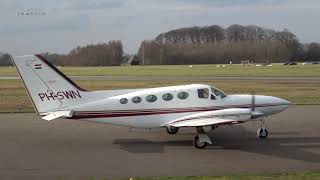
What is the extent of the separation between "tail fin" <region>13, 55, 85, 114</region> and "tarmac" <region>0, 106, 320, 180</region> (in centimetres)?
155

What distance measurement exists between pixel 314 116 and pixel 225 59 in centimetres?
16903

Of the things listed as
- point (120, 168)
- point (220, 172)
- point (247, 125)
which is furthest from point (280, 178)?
point (247, 125)

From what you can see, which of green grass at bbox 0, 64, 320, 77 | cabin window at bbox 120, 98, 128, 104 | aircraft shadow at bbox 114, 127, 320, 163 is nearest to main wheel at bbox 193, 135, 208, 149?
aircraft shadow at bbox 114, 127, 320, 163

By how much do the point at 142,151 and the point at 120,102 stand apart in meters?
2.42

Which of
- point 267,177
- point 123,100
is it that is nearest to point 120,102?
point 123,100

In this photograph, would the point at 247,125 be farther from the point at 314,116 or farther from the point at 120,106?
the point at 120,106

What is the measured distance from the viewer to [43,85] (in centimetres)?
1723

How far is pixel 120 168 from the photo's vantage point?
A: 13.2 metres

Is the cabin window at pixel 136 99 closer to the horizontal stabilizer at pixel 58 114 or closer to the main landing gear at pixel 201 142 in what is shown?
the horizontal stabilizer at pixel 58 114

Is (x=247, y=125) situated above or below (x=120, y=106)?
below

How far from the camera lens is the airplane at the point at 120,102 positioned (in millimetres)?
17156

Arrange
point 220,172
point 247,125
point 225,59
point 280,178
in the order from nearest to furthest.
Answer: point 280,178, point 220,172, point 247,125, point 225,59

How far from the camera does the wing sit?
625 inches

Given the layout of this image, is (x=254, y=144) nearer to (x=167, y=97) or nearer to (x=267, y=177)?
(x=167, y=97)
